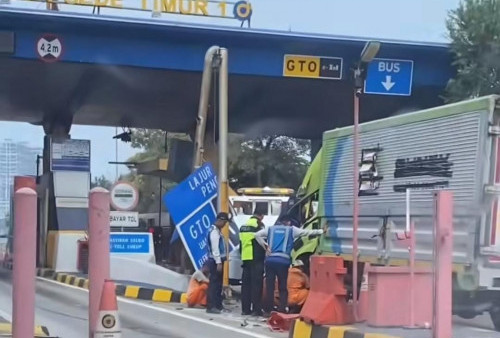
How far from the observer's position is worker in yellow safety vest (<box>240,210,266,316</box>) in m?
14.8

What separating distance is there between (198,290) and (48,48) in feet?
32.0

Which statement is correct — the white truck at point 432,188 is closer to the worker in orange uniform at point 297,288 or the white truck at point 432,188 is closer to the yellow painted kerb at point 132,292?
the worker in orange uniform at point 297,288

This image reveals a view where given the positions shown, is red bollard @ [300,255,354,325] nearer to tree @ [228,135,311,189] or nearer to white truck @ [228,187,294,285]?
white truck @ [228,187,294,285]

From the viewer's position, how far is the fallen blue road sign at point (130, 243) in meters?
22.2

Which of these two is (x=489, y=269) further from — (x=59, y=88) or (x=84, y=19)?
(x=59, y=88)

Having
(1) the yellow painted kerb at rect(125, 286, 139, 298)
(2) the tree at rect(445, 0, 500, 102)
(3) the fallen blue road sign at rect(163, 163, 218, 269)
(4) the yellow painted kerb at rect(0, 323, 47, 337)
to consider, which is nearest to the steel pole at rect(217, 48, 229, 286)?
(3) the fallen blue road sign at rect(163, 163, 218, 269)

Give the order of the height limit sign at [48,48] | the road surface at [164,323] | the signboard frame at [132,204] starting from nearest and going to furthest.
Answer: the road surface at [164,323] → the signboard frame at [132,204] → the height limit sign at [48,48]

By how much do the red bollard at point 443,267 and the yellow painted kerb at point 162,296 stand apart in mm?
9740

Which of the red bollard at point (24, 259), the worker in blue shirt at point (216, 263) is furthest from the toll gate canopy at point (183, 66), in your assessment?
the red bollard at point (24, 259)

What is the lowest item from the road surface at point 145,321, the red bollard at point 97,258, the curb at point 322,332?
the road surface at point 145,321

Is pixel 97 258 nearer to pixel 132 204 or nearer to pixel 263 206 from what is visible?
pixel 132 204

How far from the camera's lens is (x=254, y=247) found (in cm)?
1478

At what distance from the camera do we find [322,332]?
11.4 metres

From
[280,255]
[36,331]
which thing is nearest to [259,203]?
[280,255]
